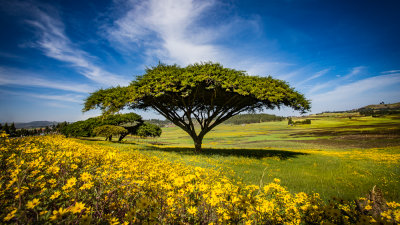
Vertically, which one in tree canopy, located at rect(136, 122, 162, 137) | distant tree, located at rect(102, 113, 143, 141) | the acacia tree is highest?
the acacia tree

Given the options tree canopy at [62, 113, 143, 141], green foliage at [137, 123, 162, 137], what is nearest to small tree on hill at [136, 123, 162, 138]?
green foliage at [137, 123, 162, 137]

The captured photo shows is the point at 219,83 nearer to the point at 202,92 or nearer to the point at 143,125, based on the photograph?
the point at 202,92

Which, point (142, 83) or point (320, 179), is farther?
point (142, 83)

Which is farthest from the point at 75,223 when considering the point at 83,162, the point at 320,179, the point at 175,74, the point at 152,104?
the point at 152,104

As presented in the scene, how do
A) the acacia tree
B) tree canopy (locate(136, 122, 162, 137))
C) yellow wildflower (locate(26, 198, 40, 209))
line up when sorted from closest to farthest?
yellow wildflower (locate(26, 198, 40, 209))
the acacia tree
tree canopy (locate(136, 122, 162, 137))

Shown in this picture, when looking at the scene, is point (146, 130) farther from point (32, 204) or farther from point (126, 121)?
point (32, 204)

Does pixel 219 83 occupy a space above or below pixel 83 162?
above

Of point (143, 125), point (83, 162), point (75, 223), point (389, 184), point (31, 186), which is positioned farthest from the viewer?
point (143, 125)

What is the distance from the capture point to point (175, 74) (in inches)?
626

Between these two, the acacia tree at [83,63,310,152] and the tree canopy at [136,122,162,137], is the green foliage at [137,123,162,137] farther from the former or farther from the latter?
the acacia tree at [83,63,310,152]

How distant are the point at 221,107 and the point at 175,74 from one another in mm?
7273

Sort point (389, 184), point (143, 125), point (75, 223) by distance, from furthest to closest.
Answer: point (143, 125)
point (389, 184)
point (75, 223)

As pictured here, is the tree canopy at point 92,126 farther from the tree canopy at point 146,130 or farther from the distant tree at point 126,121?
the tree canopy at point 146,130

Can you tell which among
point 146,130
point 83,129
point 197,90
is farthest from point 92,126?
point 197,90
